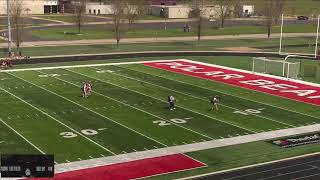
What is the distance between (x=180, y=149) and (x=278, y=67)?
26395 mm

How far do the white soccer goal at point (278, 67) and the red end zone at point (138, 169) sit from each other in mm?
25776

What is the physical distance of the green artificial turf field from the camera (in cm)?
2819

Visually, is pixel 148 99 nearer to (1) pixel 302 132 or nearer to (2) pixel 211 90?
(2) pixel 211 90

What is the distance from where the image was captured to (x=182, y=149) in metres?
27.9

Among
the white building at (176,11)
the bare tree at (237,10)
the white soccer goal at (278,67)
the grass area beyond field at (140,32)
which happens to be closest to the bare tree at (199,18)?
the grass area beyond field at (140,32)

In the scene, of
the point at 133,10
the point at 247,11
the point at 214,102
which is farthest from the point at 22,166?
the point at 247,11

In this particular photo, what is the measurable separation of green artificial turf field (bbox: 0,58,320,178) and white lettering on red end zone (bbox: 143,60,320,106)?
1661 mm

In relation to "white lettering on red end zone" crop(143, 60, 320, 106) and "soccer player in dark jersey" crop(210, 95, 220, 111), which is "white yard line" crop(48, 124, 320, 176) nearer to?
"soccer player in dark jersey" crop(210, 95, 220, 111)

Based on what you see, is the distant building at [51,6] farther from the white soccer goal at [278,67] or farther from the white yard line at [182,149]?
the white yard line at [182,149]

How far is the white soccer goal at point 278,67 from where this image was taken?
49.5 m

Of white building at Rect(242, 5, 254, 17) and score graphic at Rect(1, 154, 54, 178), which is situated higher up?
white building at Rect(242, 5, 254, 17)

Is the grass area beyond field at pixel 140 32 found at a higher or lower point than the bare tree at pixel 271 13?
lower

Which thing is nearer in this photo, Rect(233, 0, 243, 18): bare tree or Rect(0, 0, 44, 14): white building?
Rect(0, 0, 44, 14): white building

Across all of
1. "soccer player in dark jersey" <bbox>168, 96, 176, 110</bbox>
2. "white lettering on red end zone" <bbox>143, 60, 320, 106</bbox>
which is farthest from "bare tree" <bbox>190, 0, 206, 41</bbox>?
"soccer player in dark jersey" <bbox>168, 96, 176, 110</bbox>
